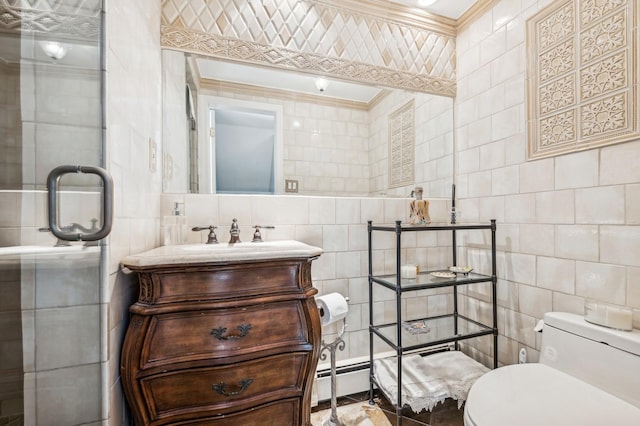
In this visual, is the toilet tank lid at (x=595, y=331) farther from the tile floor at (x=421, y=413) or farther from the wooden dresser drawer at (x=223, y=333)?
the wooden dresser drawer at (x=223, y=333)

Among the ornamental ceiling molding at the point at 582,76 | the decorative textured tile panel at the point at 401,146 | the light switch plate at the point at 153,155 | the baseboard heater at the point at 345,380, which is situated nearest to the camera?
the ornamental ceiling molding at the point at 582,76

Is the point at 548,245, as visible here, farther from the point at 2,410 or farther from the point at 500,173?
the point at 2,410

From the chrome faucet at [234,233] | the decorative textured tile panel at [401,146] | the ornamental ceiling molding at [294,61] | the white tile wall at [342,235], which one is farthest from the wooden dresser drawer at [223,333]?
the ornamental ceiling molding at [294,61]

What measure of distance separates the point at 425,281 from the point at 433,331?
1.53ft

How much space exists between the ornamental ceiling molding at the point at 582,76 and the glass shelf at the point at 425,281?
73 centimetres

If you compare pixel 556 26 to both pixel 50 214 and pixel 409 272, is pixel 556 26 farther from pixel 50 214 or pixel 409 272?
pixel 50 214

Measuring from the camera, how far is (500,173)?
161 centimetres

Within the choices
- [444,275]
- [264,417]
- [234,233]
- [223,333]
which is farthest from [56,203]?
[444,275]

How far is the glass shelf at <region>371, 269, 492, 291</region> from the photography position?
143 centimetres

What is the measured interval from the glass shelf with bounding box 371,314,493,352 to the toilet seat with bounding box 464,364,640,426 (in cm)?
41

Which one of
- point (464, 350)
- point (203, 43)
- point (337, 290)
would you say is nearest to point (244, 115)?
point (203, 43)

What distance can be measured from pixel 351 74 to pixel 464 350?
1958mm

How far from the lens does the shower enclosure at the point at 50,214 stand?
0.68m

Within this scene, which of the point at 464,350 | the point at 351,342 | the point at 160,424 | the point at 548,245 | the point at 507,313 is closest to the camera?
the point at 160,424
